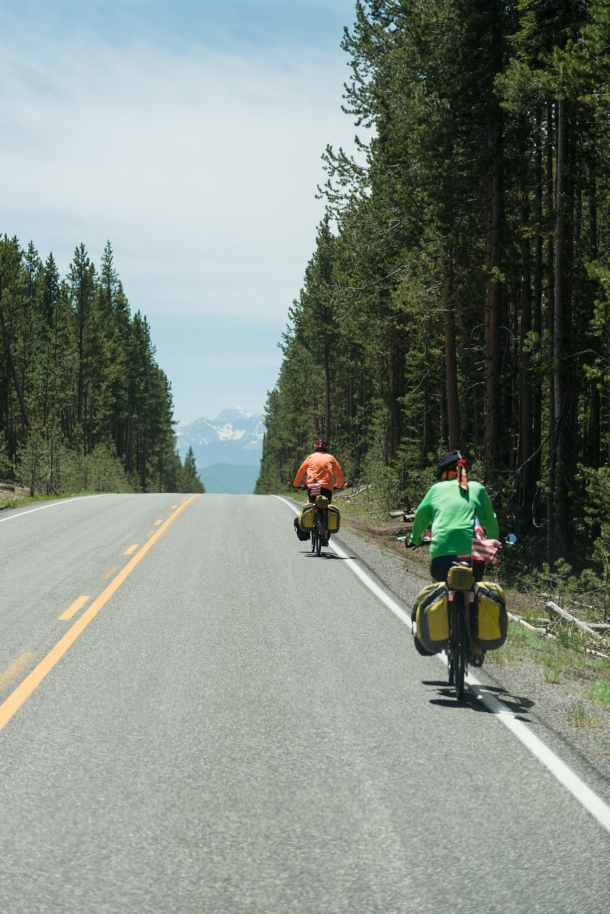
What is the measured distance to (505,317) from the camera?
983 inches

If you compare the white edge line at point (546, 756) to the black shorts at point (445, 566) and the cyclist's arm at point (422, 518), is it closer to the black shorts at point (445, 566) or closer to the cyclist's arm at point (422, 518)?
the black shorts at point (445, 566)

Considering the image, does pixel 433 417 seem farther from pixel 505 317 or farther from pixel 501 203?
pixel 501 203

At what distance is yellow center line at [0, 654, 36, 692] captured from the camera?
22.7 feet

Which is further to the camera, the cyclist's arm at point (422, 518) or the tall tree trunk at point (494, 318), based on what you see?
the tall tree trunk at point (494, 318)

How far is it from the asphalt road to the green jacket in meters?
1.23

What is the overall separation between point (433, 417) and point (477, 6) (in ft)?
57.5

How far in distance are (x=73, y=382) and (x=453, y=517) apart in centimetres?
6790

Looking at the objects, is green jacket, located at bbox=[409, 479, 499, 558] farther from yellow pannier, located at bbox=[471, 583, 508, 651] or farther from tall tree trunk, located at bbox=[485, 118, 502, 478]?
tall tree trunk, located at bbox=[485, 118, 502, 478]

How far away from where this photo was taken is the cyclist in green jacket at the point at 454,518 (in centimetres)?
708

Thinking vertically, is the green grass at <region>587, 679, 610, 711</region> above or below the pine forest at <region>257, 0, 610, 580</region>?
below

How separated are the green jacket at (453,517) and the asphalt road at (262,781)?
4.03 ft

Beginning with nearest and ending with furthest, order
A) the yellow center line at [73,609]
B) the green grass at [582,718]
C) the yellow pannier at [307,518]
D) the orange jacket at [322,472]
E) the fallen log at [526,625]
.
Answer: the green grass at [582,718]
the yellow center line at [73,609]
the fallen log at [526,625]
the orange jacket at [322,472]
the yellow pannier at [307,518]

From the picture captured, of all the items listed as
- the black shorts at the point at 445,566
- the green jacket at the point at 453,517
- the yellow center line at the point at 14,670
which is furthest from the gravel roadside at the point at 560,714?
the yellow center line at the point at 14,670

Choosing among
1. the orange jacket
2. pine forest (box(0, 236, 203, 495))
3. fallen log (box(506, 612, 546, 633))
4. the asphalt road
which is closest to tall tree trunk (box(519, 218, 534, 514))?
the orange jacket
